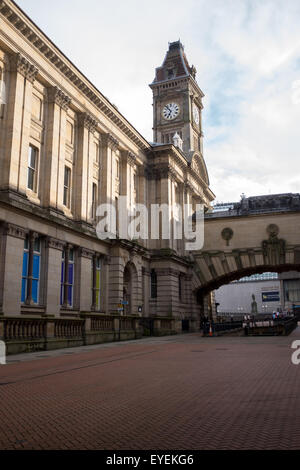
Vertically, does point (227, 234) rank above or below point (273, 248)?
above

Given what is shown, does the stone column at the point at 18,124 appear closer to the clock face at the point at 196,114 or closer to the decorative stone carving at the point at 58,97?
the decorative stone carving at the point at 58,97

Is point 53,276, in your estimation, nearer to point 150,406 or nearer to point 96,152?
point 96,152

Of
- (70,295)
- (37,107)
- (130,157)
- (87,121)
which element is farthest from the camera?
(130,157)

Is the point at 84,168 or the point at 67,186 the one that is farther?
the point at 84,168

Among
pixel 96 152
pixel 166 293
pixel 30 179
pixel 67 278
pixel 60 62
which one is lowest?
pixel 166 293

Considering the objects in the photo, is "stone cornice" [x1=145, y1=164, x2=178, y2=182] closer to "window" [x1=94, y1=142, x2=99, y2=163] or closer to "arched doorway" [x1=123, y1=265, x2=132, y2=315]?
"window" [x1=94, y1=142, x2=99, y2=163]

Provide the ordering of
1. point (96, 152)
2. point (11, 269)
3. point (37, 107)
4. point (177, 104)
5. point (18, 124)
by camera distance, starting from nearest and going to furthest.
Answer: point (11, 269)
point (18, 124)
point (37, 107)
point (96, 152)
point (177, 104)

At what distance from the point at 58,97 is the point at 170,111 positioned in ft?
154

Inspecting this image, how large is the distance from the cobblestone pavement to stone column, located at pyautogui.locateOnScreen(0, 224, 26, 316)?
338 inches

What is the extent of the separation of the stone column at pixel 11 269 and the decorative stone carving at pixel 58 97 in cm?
1025

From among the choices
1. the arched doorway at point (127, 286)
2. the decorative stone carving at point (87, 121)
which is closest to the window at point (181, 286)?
the arched doorway at point (127, 286)

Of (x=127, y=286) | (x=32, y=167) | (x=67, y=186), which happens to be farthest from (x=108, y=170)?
(x=127, y=286)

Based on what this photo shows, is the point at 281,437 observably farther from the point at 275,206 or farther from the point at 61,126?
the point at 275,206

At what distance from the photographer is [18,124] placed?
24.8 metres
